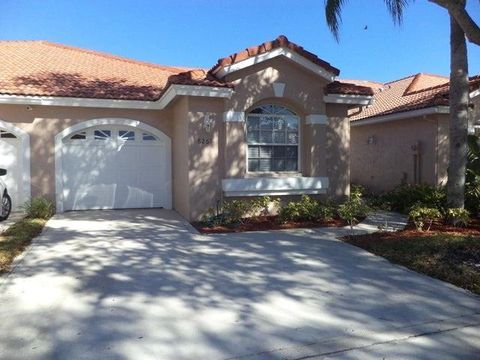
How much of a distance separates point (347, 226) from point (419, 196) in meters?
2.79

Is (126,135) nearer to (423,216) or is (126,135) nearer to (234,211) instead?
(234,211)

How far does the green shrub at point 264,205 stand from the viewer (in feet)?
35.0

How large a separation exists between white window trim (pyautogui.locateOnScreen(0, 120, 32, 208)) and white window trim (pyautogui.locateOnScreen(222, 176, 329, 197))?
5331 millimetres

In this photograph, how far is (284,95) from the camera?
11.1 meters

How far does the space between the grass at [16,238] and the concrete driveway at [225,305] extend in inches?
8.5

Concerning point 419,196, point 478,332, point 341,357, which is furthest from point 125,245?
point 419,196

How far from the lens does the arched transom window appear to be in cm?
1124

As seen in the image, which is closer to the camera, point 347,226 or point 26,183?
point 347,226

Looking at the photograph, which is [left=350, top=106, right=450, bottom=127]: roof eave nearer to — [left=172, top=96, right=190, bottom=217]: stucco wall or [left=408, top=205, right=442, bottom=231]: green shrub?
[left=408, top=205, right=442, bottom=231]: green shrub

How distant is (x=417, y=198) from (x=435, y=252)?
5.03 metres

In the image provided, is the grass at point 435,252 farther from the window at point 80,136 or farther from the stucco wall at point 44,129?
the stucco wall at point 44,129

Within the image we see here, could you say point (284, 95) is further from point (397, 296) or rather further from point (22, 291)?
point (22, 291)

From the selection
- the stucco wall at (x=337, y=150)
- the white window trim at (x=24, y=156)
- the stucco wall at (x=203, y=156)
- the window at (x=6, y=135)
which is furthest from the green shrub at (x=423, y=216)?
the window at (x=6, y=135)

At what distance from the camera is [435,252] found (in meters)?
7.00
